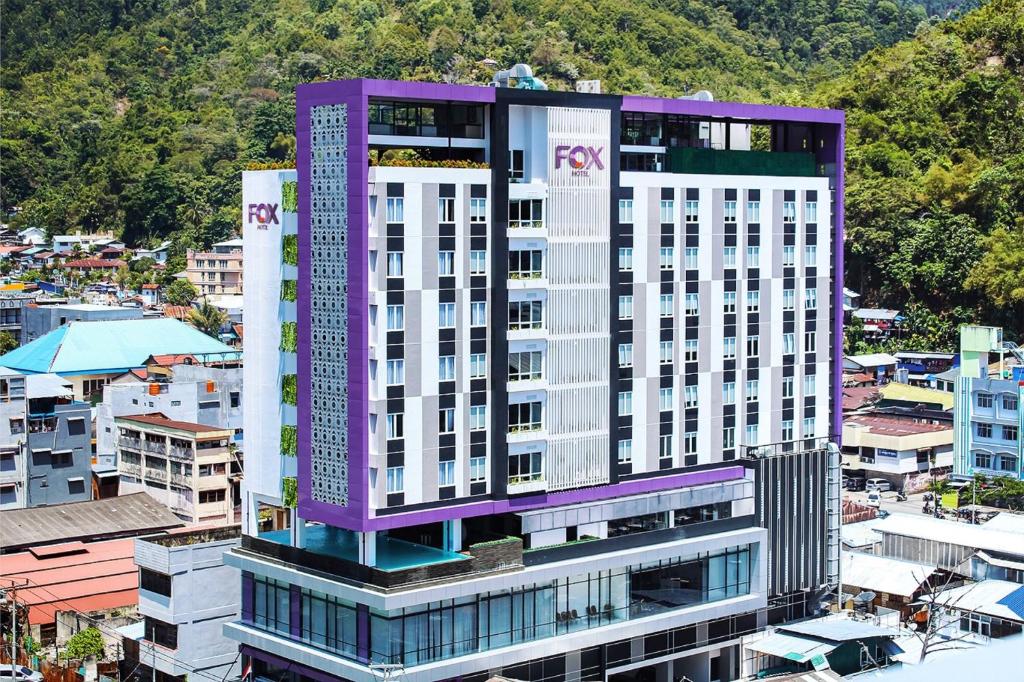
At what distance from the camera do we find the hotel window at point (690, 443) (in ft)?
123

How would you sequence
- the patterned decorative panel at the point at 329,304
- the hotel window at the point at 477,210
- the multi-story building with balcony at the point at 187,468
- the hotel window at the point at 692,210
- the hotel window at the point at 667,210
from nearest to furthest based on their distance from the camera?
the patterned decorative panel at the point at 329,304 < the hotel window at the point at 477,210 < the hotel window at the point at 667,210 < the hotel window at the point at 692,210 < the multi-story building with balcony at the point at 187,468

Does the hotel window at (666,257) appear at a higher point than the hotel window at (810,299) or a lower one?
higher

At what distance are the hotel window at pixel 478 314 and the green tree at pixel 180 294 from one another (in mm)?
74410

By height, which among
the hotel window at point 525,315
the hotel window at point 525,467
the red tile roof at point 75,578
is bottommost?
the red tile roof at point 75,578

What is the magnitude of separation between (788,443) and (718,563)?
4.55 meters

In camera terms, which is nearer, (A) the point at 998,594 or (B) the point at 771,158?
(A) the point at 998,594

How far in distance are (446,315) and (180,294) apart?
75366 mm

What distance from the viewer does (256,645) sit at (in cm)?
3378

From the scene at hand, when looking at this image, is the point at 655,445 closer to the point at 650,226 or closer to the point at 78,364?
the point at 650,226

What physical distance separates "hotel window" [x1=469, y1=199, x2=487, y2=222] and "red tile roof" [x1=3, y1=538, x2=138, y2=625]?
54.1 feet

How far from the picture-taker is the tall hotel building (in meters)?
31.5

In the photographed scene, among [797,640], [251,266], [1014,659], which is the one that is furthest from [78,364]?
[1014,659]

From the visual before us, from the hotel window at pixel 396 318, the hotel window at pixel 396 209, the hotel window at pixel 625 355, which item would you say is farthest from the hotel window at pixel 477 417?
the hotel window at pixel 396 209

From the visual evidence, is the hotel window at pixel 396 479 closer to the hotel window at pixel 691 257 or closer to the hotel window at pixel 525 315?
the hotel window at pixel 525 315
